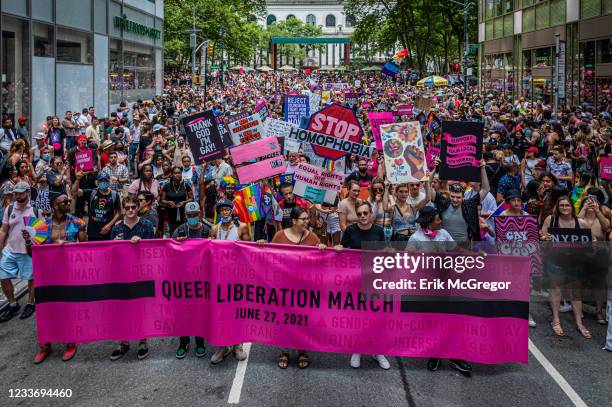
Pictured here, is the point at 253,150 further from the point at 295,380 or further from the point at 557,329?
the point at 557,329

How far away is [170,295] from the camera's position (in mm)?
6793

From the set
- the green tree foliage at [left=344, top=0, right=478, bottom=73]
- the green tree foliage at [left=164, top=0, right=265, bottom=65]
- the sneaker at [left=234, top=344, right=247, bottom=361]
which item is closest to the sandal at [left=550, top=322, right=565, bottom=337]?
the sneaker at [left=234, top=344, right=247, bottom=361]

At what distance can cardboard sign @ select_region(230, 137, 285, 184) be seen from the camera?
9.33 m

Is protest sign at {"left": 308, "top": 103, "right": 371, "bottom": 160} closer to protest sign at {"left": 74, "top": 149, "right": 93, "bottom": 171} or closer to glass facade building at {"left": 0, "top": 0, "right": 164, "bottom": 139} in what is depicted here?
protest sign at {"left": 74, "top": 149, "right": 93, "bottom": 171}

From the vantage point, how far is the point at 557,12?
2848 cm

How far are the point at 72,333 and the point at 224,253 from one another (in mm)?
1826

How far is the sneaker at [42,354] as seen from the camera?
6.70m

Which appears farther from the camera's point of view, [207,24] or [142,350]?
[207,24]

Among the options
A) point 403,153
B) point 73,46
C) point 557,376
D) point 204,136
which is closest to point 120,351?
point 204,136

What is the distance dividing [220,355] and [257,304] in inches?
26.7

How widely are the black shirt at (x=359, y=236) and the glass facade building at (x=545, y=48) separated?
15.2 meters

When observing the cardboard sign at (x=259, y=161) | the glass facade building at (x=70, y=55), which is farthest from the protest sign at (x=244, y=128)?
the glass facade building at (x=70, y=55)

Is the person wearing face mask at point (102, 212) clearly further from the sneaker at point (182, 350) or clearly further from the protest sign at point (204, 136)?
the sneaker at point (182, 350)

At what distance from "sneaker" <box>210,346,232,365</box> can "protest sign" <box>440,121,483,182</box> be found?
12.7 ft
